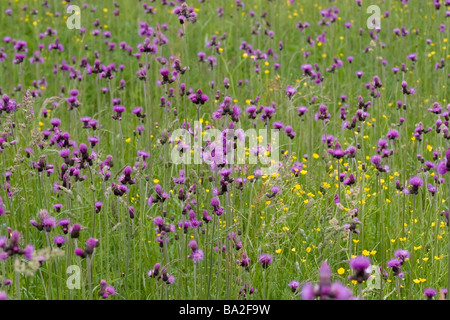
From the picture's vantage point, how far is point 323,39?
19.1ft

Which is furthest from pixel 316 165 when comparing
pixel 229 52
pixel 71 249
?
pixel 229 52

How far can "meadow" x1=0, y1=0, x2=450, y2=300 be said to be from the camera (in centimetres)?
251

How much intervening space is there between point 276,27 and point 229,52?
603 millimetres

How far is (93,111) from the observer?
530 cm

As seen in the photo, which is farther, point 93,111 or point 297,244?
point 93,111

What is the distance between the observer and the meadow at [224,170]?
251cm

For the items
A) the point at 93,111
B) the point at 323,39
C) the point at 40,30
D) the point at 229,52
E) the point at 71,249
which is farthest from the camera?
the point at 40,30

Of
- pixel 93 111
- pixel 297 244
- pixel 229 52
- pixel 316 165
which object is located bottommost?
pixel 297 244

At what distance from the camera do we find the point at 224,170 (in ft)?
8.02
